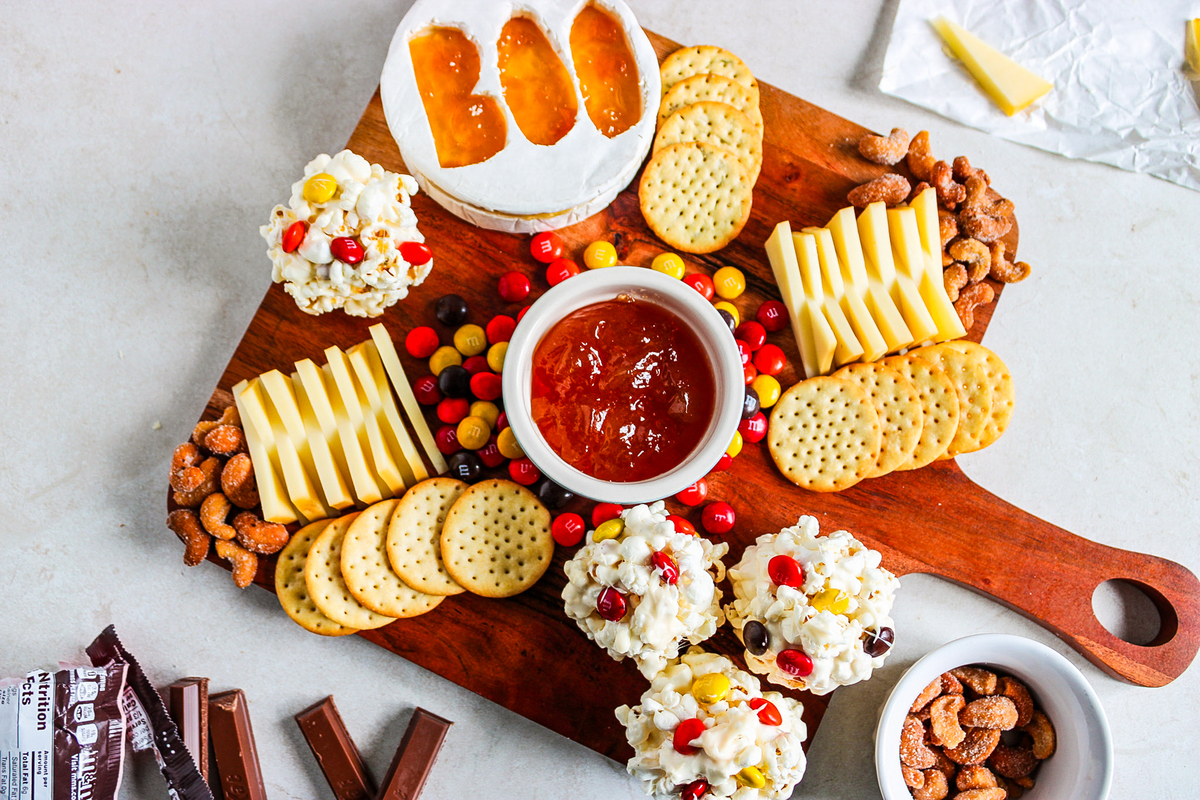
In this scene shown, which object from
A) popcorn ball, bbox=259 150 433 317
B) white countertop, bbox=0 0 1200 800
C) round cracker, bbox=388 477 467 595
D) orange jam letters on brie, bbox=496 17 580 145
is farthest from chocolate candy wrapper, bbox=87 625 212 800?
orange jam letters on brie, bbox=496 17 580 145

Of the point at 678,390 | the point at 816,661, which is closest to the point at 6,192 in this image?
the point at 678,390

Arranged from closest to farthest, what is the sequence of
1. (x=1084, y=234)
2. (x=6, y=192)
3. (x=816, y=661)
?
(x=816, y=661) → (x=6, y=192) → (x=1084, y=234)

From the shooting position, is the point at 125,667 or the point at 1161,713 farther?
the point at 1161,713

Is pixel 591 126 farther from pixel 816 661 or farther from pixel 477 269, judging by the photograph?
pixel 816 661

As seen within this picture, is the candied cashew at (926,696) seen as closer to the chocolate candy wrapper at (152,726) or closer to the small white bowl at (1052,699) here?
the small white bowl at (1052,699)

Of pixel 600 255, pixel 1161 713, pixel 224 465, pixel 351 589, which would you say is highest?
pixel 600 255

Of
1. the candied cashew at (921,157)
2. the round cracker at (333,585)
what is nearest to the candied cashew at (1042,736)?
the candied cashew at (921,157)

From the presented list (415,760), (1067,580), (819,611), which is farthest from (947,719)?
(415,760)
